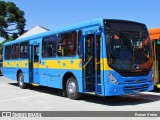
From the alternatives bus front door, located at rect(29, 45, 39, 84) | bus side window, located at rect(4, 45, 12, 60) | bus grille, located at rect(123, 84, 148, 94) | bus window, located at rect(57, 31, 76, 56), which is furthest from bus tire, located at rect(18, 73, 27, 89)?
bus grille, located at rect(123, 84, 148, 94)

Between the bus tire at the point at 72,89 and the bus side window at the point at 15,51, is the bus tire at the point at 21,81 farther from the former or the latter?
the bus tire at the point at 72,89

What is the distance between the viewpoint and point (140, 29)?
11.6 metres

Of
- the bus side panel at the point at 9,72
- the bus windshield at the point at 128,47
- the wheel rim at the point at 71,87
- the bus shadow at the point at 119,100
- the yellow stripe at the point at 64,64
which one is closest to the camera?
the yellow stripe at the point at 64,64

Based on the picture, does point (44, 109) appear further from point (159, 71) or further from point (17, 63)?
point (17, 63)

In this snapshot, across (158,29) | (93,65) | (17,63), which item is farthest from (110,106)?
(17,63)

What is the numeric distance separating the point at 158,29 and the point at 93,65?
13.6 feet

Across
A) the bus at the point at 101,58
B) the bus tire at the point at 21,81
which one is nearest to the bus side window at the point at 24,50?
the bus tire at the point at 21,81

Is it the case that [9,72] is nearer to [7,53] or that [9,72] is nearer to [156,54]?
[7,53]

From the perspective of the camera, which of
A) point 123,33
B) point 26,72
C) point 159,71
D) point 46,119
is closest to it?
point 46,119

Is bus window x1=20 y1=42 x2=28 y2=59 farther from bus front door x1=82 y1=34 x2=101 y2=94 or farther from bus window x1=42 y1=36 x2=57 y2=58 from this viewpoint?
bus front door x1=82 y1=34 x2=101 y2=94

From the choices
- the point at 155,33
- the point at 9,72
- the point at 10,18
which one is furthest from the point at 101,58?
the point at 10,18

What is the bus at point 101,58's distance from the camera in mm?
10531

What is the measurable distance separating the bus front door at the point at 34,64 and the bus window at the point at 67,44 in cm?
281

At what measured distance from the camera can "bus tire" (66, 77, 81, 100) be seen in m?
12.1
